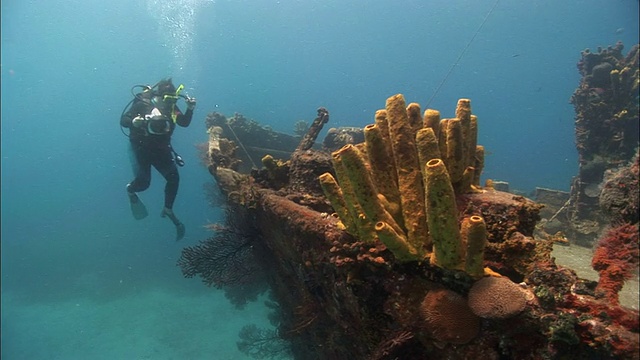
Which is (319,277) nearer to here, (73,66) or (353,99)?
(353,99)

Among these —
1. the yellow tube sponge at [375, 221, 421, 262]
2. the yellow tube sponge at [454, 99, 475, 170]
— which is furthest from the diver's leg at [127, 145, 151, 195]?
the yellow tube sponge at [375, 221, 421, 262]

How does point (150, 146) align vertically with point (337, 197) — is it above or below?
above

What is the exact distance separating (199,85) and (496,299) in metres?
128

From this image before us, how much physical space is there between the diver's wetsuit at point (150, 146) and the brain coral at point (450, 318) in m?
8.96

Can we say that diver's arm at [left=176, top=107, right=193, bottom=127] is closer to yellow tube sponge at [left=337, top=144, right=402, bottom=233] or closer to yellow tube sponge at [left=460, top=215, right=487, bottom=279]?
yellow tube sponge at [left=337, top=144, right=402, bottom=233]

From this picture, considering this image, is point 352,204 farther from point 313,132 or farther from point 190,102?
point 190,102

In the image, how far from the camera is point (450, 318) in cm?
252

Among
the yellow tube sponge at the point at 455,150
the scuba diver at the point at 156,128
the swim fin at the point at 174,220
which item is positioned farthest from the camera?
the swim fin at the point at 174,220

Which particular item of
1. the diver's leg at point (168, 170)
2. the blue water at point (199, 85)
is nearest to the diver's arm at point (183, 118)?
the diver's leg at point (168, 170)

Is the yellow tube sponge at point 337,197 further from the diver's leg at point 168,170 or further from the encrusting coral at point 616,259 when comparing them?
the diver's leg at point 168,170

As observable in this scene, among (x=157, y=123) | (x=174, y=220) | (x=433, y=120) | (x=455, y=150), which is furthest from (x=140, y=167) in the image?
(x=455, y=150)

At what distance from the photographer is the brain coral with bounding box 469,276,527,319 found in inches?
89.0

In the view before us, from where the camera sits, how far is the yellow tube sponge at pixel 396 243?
7.92 ft

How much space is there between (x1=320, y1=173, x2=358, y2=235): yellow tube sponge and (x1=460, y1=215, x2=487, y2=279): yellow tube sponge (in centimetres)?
93
